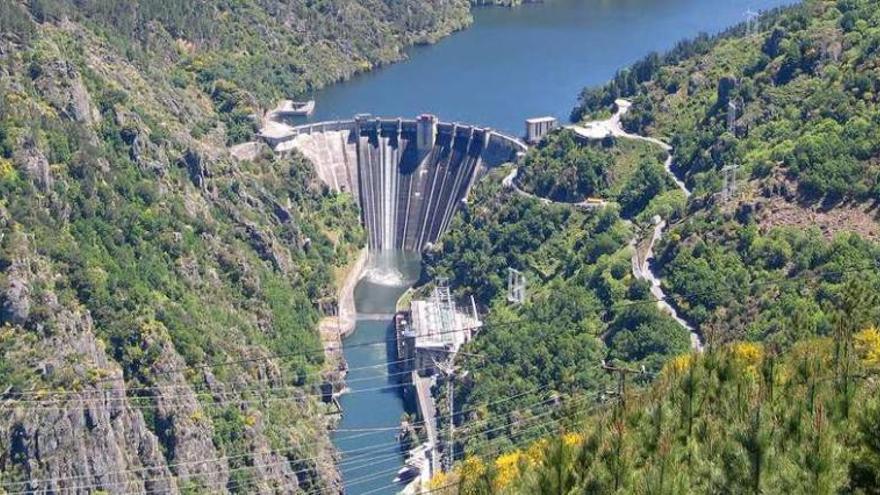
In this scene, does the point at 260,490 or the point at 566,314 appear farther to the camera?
the point at 566,314

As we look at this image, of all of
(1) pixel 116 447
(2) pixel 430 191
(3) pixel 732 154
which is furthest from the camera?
(2) pixel 430 191

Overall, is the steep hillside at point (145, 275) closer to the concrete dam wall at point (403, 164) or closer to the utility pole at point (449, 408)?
the concrete dam wall at point (403, 164)

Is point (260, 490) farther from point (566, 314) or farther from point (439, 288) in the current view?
point (439, 288)

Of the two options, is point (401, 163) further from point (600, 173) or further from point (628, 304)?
point (628, 304)

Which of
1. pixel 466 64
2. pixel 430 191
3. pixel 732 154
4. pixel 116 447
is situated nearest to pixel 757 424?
pixel 116 447

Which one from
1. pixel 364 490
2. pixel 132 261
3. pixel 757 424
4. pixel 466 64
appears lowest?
pixel 364 490

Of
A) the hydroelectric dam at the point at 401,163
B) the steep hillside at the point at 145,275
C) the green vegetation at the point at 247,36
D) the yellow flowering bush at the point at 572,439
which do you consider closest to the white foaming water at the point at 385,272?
the hydroelectric dam at the point at 401,163
